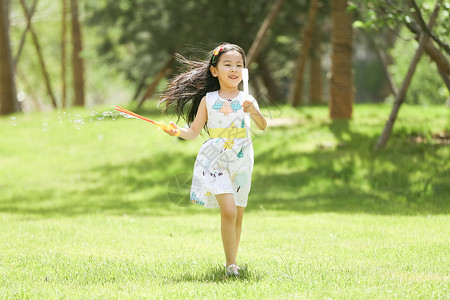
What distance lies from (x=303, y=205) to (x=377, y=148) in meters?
2.84

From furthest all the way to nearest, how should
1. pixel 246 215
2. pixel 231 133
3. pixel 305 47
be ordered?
pixel 305 47 → pixel 246 215 → pixel 231 133

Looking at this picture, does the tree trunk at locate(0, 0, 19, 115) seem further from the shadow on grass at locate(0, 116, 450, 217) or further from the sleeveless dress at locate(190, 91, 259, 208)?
the sleeveless dress at locate(190, 91, 259, 208)

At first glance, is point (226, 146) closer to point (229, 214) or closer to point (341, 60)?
point (229, 214)

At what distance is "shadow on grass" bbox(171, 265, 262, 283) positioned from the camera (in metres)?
5.47

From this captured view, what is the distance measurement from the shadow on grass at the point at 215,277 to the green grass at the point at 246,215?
0.03 metres

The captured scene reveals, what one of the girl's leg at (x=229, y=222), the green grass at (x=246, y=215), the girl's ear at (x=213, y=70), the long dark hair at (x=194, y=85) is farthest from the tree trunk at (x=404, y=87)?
the girl's leg at (x=229, y=222)

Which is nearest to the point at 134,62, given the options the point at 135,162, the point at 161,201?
the point at 135,162

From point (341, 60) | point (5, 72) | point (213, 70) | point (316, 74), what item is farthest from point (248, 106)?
point (316, 74)

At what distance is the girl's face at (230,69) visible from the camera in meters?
5.99

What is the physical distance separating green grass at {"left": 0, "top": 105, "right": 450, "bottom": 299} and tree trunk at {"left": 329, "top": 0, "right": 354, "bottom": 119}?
71cm

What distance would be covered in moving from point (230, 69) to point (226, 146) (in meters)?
0.69

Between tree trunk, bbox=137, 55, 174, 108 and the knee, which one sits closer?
the knee

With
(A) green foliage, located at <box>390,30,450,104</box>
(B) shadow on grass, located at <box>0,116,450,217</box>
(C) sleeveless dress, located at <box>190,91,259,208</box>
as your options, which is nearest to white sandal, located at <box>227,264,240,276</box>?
(C) sleeveless dress, located at <box>190,91,259,208</box>

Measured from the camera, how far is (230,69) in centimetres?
600
